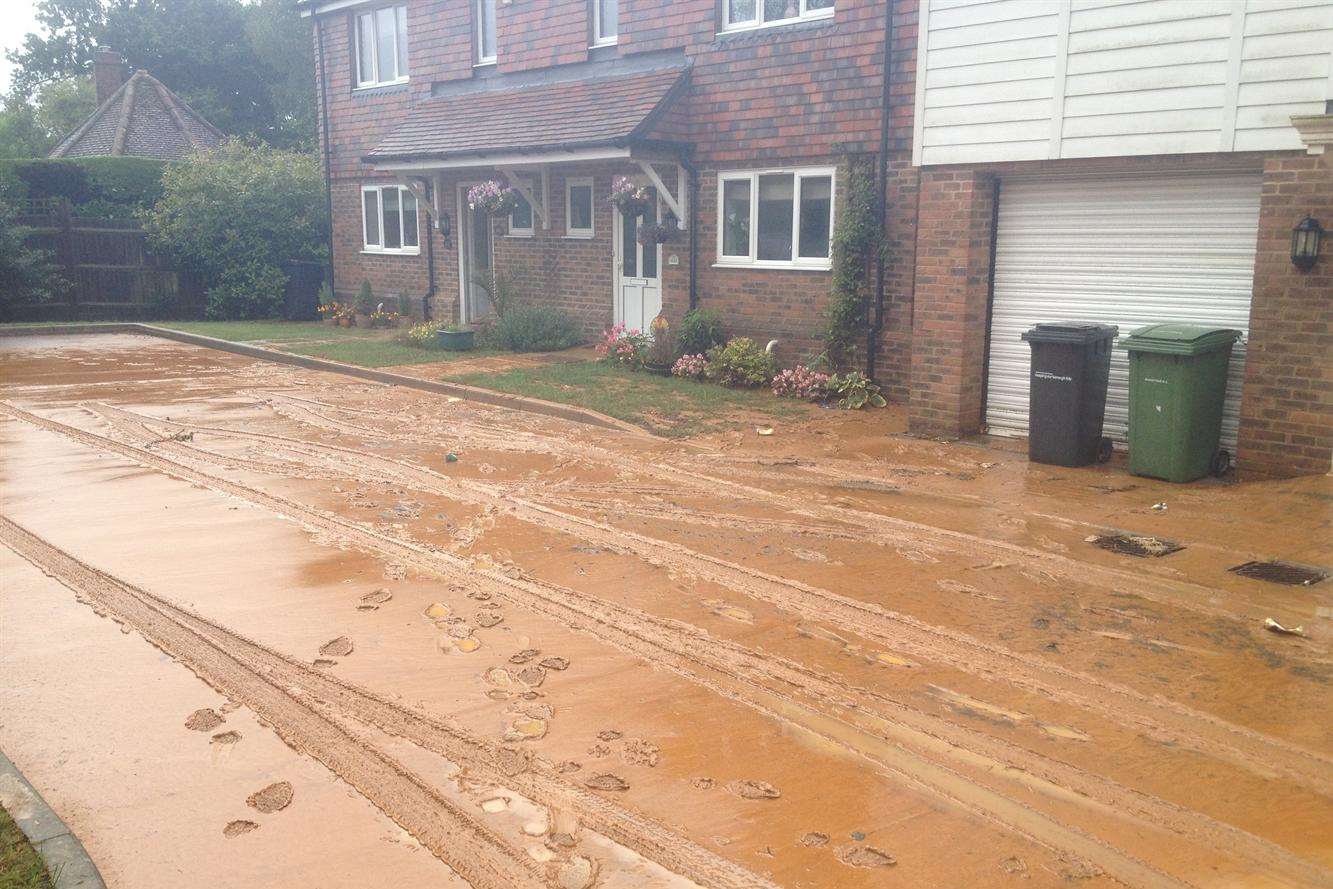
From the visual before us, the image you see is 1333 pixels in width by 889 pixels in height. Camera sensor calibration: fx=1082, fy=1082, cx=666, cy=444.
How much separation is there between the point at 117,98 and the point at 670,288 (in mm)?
26431

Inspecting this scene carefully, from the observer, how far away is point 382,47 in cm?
2272

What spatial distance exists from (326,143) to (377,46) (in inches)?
106

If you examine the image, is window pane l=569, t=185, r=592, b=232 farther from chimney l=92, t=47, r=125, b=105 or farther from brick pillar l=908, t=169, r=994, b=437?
chimney l=92, t=47, r=125, b=105

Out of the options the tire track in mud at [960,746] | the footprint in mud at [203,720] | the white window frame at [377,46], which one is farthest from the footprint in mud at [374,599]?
the white window frame at [377,46]

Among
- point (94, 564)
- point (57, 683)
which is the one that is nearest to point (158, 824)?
point (57, 683)

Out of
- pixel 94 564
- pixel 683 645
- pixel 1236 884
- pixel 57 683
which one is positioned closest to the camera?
pixel 1236 884

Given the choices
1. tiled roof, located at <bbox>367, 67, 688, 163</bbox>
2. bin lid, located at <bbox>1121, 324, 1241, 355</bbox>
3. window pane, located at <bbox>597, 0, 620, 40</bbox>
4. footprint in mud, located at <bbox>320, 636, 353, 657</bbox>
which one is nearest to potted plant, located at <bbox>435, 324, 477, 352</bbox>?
tiled roof, located at <bbox>367, 67, 688, 163</bbox>

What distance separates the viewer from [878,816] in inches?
156

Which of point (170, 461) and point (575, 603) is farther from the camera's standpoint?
point (170, 461)

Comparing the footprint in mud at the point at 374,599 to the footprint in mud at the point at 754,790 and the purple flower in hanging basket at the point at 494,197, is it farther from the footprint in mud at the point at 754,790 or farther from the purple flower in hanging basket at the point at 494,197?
the purple flower in hanging basket at the point at 494,197

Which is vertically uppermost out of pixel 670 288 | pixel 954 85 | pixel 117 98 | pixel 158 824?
pixel 117 98

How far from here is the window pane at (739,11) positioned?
1523 cm

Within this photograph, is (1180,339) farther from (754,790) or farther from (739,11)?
(739,11)

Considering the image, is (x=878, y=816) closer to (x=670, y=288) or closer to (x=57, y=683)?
(x=57, y=683)
